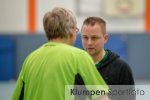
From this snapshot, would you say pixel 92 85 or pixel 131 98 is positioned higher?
pixel 92 85

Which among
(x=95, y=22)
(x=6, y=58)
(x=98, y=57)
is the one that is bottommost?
(x=6, y=58)

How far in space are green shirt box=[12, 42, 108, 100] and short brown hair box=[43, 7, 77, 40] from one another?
80 millimetres

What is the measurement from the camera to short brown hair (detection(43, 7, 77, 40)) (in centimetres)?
276

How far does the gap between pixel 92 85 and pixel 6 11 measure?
35.9 ft

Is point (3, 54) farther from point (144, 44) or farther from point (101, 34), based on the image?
point (101, 34)

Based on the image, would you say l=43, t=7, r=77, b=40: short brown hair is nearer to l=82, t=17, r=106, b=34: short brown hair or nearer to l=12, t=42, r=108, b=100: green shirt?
l=12, t=42, r=108, b=100: green shirt

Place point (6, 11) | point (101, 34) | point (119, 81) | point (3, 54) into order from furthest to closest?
point (6, 11)
point (3, 54)
point (101, 34)
point (119, 81)

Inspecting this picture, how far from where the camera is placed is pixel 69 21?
109 inches

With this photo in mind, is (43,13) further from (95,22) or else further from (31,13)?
(95,22)

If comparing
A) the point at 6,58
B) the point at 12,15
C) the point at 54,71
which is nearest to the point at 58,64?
the point at 54,71

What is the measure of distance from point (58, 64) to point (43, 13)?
10.6 meters

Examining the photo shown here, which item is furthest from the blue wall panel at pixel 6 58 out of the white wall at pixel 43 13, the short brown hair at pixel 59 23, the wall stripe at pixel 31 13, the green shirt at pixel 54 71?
the short brown hair at pixel 59 23

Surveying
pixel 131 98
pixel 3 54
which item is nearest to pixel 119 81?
pixel 131 98

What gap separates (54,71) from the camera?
2.76 m
